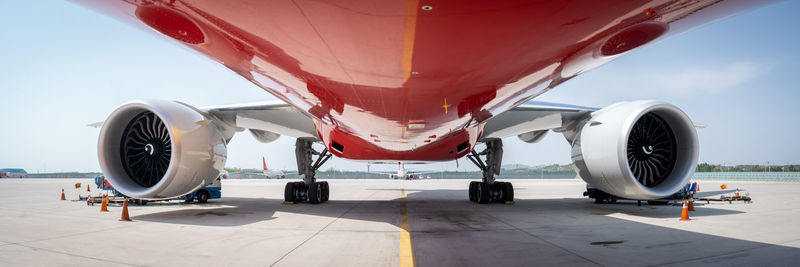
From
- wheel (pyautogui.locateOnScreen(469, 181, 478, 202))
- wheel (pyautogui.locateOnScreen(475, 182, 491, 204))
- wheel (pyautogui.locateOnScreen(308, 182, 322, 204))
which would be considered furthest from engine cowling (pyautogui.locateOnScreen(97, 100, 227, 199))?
wheel (pyautogui.locateOnScreen(469, 181, 478, 202))

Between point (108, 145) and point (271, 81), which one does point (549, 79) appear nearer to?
point (271, 81)

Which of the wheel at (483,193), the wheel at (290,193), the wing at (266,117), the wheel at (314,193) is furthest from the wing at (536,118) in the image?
the wheel at (290,193)

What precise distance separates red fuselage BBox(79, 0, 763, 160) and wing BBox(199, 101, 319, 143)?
5.54m

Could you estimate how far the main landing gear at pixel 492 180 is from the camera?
1098 centimetres

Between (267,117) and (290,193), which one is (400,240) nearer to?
(267,117)

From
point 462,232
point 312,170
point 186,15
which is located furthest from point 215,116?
point 186,15

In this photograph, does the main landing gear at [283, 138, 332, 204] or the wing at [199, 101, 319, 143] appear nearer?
the wing at [199, 101, 319, 143]

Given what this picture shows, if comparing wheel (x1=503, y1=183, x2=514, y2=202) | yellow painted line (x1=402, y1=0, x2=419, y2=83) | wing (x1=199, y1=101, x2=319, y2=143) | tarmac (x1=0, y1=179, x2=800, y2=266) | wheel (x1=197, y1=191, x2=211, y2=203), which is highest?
wing (x1=199, y1=101, x2=319, y2=143)

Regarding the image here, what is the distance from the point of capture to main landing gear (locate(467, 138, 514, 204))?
11.0 meters

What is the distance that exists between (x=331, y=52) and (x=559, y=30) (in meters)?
1.19

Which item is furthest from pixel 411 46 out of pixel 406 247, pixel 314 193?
pixel 314 193

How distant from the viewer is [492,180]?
439 inches

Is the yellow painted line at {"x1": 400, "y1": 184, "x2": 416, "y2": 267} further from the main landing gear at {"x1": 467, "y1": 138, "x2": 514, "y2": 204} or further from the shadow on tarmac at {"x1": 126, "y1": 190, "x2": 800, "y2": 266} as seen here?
the main landing gear at {"x1": 467, "y1": 138, "x2": 514, "y2": 204}

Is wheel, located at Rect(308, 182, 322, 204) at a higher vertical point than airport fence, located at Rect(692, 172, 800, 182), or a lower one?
lower
